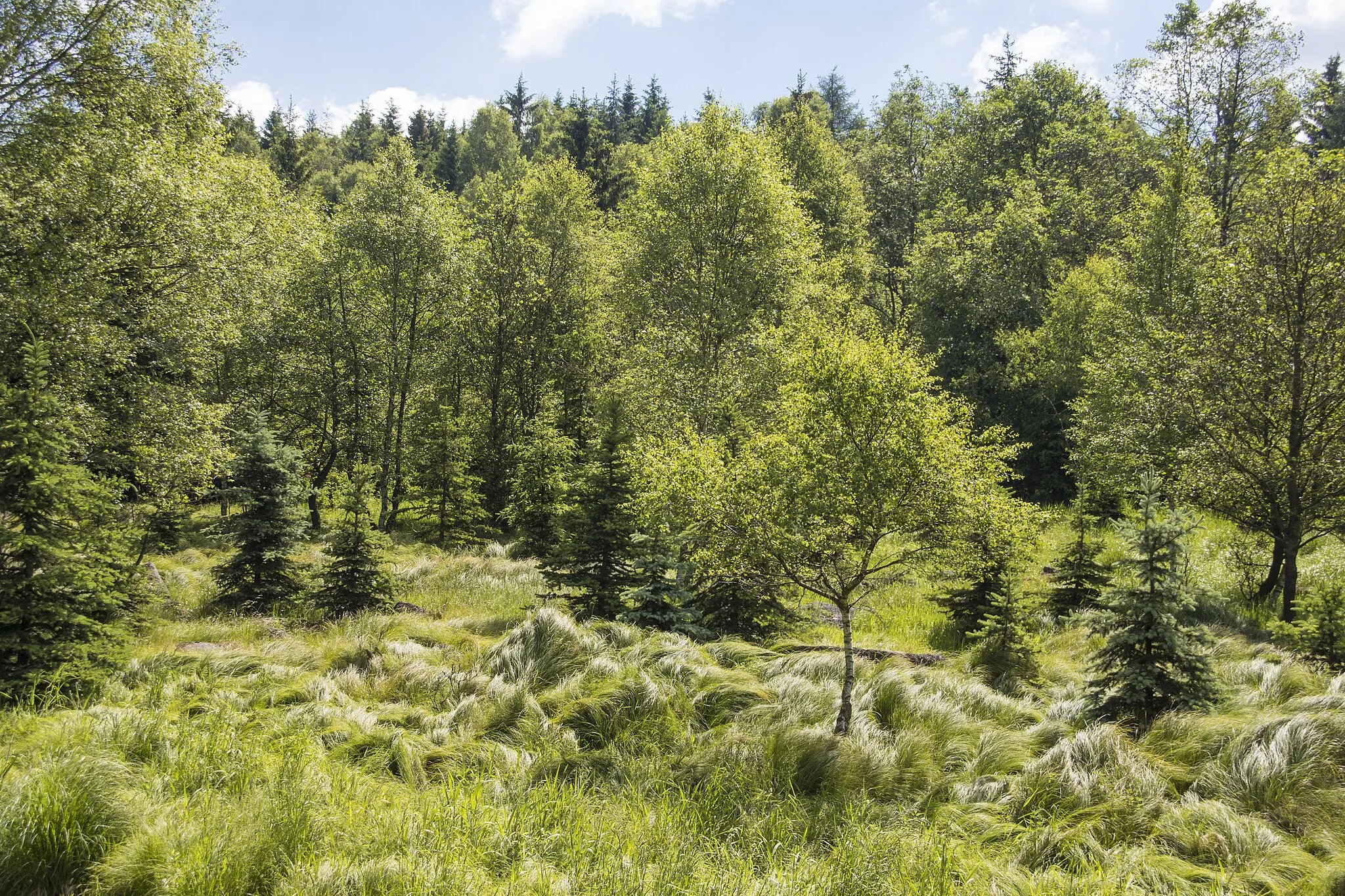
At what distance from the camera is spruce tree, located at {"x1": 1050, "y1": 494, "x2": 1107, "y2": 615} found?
1488 cm

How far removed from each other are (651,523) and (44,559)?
25.3ft

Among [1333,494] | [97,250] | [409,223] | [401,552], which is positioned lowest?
[401,552]

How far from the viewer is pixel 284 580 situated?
15367mm

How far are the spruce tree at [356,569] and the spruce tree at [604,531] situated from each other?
3.46 meters

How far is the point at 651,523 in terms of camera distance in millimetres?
11594

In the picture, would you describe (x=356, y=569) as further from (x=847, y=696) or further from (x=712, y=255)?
(x=712, y=255)

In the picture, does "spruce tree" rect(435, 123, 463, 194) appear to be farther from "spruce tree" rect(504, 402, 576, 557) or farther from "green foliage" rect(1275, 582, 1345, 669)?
"green foliage" rect(1275, 582, 1345, 669)

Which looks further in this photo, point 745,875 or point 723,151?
point 723,151

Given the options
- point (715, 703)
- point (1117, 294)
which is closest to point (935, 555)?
point (715, 703)

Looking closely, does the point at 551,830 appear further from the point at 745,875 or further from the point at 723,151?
the point at 723,151

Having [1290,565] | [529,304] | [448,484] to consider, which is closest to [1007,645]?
[1290,565]

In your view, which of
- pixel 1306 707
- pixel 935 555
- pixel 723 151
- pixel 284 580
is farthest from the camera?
pixel 723 151

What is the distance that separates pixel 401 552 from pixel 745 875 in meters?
20.0

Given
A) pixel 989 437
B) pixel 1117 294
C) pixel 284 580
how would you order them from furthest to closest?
1. pixel 1117 294
2. pixel 284 580
3. pixel 989 437
